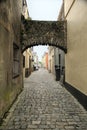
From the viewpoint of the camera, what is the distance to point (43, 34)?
11.7 m

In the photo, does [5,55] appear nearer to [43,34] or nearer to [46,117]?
[46,117]

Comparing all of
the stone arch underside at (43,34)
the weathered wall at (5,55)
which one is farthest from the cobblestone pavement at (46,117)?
the stone arch underside at (43,34)

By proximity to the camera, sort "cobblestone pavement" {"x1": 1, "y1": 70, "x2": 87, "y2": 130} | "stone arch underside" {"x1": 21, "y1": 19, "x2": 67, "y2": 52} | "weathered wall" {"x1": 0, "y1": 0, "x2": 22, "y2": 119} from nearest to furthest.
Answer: "cobblestone pavement" {"x1": 1, "y1": 70, "x2": 87, "y2": 130} → "weathered wall" {"x1": 0, "y1": 0, "x2": 22, "y2": 119} → "stone arch underside" {"x1": 21, "y1": 19, "x2": 67, "y2": 52}

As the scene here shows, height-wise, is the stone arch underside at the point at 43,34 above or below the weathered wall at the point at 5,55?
above

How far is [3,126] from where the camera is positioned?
4.95m

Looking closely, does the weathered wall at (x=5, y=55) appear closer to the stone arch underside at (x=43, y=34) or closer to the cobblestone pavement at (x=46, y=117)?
the cobblestone pavement at (x=46, y=117)

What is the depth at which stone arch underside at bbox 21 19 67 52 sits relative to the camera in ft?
37.9

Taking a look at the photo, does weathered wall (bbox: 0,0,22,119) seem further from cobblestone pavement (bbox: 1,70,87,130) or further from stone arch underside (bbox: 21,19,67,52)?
stone arch underside (bbox: 21,19,67,52)

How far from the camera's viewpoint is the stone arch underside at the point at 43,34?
455 inches

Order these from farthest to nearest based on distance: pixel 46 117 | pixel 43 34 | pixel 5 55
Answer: pixel 43 34, pixel 5 55, pixel 46 117

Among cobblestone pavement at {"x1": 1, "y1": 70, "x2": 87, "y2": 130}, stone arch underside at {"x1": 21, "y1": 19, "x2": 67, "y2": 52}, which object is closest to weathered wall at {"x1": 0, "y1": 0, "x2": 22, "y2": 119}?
cobblestone pavement at {"x1": 1, "y1": 70, "x2": 87, "y2": 130}

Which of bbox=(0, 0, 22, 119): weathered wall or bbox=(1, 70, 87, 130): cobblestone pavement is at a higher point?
bbox=(0, 0, 22, 119): weathered wall

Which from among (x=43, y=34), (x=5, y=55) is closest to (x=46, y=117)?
(x=5, y=55)

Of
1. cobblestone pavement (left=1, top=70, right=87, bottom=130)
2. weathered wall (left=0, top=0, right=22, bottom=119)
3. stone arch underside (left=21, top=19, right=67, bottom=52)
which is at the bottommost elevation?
cobblestone pavement (left=1, top=70, right=87, bottom=130)
